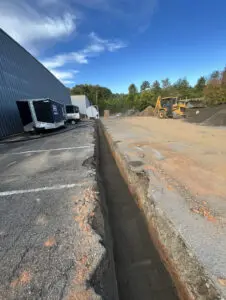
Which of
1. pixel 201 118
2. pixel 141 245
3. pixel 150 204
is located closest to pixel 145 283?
pixel 141 245

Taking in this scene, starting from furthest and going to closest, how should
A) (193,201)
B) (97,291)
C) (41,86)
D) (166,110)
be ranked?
(166,110)
(41,86)
(193,201)
(97,291)

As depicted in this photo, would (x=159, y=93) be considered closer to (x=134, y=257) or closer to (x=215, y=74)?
(x=215, y=74)

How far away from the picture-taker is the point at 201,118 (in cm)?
1439

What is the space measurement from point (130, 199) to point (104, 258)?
1672mm

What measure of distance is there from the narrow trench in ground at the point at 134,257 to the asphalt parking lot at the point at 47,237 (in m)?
0.41

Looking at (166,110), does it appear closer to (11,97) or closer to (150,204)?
(11,97)

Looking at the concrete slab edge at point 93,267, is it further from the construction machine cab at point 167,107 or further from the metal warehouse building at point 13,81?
the construction machine cab at point 167,107

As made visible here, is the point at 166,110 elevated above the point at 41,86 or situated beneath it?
situated beneath

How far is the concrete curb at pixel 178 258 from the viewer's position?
1.25 metres

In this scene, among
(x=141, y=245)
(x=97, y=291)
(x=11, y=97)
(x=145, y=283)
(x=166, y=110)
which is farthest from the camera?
(x=166, y=110)

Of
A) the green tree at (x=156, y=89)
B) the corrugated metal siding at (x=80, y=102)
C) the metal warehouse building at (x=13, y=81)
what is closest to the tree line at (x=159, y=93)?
the green tree at (x=156, y=89)

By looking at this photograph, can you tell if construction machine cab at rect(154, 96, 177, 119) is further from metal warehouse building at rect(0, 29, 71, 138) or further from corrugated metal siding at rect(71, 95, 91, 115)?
corrugated metal siding at rect(71, 95, 91, 115)

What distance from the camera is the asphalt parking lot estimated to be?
4.38 ft

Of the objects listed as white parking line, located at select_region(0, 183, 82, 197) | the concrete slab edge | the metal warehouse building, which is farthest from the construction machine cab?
Answer: the concrete slab edge
